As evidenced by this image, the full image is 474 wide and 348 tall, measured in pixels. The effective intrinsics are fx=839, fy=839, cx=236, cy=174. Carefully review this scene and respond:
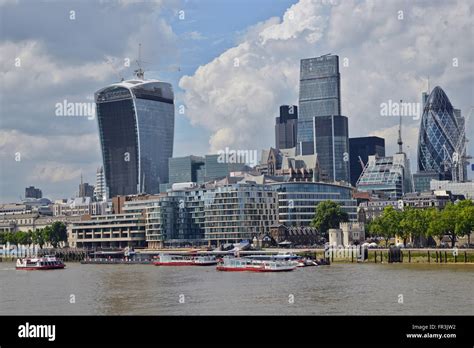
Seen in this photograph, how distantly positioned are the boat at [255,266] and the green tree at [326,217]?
49524 mm

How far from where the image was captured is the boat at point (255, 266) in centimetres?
10050

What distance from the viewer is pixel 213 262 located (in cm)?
12256

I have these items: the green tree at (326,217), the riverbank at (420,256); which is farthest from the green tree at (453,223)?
the green tree at (326,217)

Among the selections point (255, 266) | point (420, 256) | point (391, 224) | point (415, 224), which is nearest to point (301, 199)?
point (391, 224)

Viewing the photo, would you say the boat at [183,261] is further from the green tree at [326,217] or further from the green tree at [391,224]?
the green tree at [326,217]

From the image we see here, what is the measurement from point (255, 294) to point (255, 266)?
3825 cm

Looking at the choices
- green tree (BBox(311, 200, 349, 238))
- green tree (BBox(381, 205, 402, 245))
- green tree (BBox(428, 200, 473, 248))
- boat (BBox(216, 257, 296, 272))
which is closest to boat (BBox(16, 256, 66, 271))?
boat (BBox(216, 257, 296, 272))

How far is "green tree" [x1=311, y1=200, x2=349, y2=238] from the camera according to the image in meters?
155

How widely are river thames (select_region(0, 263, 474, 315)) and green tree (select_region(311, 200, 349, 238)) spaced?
6558cm

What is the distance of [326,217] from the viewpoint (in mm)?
155250

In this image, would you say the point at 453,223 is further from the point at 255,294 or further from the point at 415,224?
the point at 255,294
